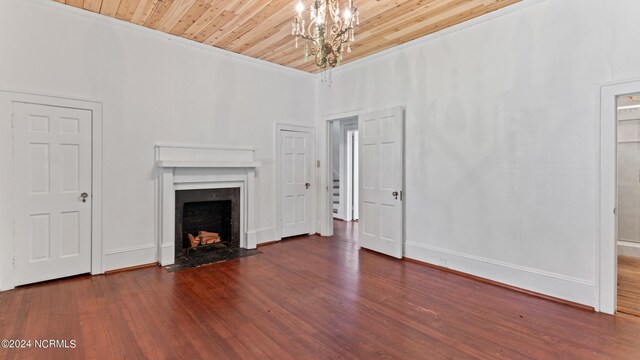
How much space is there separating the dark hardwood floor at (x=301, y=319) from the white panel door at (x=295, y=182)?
190cm

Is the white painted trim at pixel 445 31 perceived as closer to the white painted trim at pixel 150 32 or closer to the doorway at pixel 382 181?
the doorway at pixel 382 181

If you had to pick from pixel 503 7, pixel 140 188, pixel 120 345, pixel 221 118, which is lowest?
pixel 120 345

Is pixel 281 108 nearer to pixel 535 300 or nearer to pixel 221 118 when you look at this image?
pixel 221 118

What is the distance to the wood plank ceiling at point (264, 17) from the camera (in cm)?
350

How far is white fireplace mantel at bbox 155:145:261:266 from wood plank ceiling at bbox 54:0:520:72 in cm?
161

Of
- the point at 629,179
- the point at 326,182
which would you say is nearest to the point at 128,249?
the point at 326,182

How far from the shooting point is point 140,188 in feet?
13.7

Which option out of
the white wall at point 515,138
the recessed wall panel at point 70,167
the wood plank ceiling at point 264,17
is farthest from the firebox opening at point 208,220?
the white wall at point 515,138

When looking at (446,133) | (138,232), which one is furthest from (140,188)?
(446,133)

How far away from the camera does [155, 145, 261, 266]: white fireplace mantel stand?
13.9ft

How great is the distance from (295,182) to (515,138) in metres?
3.58

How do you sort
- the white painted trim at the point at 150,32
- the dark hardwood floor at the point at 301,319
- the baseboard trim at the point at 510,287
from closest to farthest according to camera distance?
1. the dark hardwood floor at the point at 301,319
2. the baseboard trim at the point at 510,287
3. the white painted trim at the point at 150,32

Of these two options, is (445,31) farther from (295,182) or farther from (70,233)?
(70,233)

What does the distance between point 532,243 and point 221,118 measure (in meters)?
4.48
